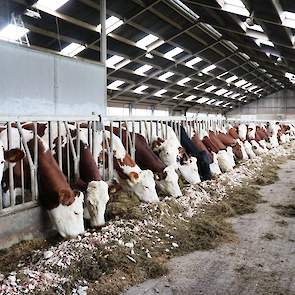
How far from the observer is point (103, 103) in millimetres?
8750

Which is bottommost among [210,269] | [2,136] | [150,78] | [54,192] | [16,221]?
[210,269]

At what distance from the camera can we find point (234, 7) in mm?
9391

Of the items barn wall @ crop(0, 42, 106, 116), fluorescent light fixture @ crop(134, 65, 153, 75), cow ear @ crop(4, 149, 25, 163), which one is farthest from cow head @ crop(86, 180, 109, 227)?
fluorescent light fixture @ crop(134, 65, 153, 75)

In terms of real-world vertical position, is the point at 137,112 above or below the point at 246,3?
below

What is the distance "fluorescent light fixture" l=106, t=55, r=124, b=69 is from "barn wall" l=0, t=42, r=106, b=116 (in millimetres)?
7440

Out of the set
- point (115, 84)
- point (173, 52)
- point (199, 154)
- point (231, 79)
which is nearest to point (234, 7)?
point (199, 154)

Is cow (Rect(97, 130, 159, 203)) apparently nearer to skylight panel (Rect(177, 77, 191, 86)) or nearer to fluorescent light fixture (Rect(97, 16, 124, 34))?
fluorescent light fixture (Rect(97, 16, 124, 34))

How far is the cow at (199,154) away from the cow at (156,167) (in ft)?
5.30

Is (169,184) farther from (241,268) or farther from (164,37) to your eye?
(164,37)

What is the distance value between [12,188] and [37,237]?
0.64 meters

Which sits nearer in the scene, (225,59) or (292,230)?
(292,230)

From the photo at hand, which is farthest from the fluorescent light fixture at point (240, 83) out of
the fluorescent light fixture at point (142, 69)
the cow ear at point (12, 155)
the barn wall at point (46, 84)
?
the cow ear at point (12, 155)

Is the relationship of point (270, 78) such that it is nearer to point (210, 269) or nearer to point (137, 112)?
point (137, 112)

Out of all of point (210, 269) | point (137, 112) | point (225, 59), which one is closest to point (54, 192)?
point (210, 269)
